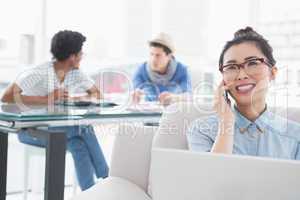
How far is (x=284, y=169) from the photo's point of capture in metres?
0.77

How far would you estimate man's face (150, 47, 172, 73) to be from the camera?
3.42 metres

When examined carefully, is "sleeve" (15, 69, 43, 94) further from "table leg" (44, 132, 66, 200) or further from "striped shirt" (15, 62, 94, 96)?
"table leg" (44, 132, 66, 200)

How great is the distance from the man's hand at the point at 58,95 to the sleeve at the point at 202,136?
49.9 inches

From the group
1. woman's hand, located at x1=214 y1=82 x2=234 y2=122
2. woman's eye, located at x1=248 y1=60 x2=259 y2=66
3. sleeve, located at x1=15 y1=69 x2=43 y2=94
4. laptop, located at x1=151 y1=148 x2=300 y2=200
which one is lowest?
laptop, located at x1=151 y1=148 x2=300 y2=200

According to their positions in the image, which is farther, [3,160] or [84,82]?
[84,82]

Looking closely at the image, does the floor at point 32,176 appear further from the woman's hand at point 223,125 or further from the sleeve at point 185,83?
the woman's hand at point 223,125

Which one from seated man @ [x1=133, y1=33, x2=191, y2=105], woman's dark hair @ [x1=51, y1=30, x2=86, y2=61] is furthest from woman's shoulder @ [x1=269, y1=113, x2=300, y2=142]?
seated man @ [x1=133, y1=33, x2=191, y2=105]

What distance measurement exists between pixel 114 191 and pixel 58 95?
122cm

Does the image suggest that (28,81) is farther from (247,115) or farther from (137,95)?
(247,115)

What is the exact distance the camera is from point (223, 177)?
80 centimetres

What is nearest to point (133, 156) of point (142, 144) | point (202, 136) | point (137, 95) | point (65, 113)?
point (142, 144)

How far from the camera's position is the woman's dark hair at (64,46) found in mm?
2775

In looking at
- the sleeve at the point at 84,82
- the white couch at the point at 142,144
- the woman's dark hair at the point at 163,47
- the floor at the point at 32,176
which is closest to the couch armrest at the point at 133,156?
the white couch at the point at 142,144

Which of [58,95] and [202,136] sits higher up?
[58,95]
